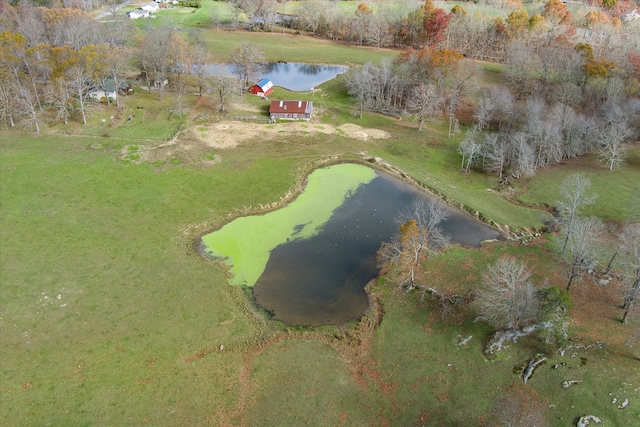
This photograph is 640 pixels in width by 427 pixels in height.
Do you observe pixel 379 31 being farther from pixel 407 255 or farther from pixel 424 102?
pixel 407 255

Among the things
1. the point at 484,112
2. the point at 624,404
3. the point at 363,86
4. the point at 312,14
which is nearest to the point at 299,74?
the point at 363,86

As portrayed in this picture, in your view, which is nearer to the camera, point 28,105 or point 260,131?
point 28,105

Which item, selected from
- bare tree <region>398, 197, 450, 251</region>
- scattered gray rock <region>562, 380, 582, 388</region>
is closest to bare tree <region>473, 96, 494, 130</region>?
bare tree <region>398, 197, 450, 251</region>

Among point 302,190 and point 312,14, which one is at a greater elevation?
point 312,14

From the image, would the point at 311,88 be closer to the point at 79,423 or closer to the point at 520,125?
the point at 520,125

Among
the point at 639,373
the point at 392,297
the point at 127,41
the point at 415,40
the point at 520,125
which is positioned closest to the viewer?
the point at 639,373

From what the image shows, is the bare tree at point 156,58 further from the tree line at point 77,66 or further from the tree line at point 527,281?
the tree line at point 527,281

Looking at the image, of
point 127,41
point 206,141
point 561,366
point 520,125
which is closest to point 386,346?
point 561,366
